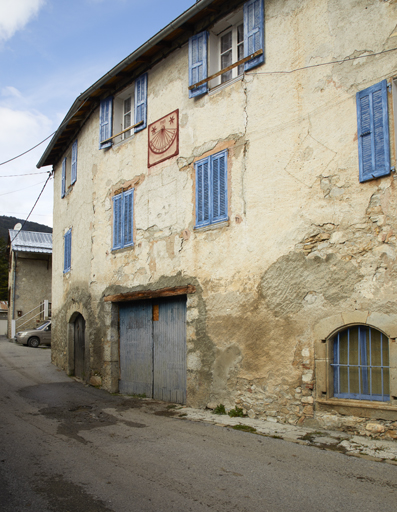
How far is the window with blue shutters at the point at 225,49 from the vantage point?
7773 millimetres

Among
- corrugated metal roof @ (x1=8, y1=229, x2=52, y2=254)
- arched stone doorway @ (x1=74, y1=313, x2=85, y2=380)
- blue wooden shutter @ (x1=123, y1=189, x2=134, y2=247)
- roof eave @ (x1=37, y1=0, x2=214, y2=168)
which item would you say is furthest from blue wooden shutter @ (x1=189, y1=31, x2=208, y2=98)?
corrugated metal roof @ (x1=8, y1=229, x2=52, y2=254)

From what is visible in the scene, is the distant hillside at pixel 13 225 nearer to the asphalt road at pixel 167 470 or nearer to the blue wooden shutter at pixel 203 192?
the blue wooden shutter at pixel 203 192

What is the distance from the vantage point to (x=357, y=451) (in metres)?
5.33

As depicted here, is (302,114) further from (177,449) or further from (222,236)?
(177,449)

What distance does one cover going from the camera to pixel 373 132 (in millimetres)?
6117

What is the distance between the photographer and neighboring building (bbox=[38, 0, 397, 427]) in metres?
6.12

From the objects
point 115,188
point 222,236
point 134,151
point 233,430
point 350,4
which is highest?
point 350,4

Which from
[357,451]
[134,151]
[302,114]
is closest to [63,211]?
[134,151]

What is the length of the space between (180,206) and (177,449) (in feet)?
15.6

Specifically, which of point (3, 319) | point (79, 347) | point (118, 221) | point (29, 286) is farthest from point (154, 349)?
point (3, 319)

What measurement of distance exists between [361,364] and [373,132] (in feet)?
10.4

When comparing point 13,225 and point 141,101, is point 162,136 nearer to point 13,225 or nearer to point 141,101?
point 141,101

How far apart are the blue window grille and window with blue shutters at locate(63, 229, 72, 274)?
941 cm

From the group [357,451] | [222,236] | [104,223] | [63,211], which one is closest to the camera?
[357,451]
